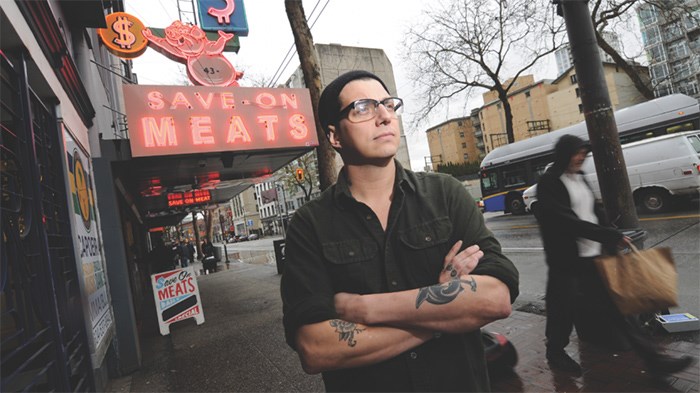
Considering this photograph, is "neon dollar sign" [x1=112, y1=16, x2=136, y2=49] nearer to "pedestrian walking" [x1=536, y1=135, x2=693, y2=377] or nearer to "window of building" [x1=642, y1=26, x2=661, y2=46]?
"pedestrian walking" [x1=536, y1=135, x2=693, y2=377]

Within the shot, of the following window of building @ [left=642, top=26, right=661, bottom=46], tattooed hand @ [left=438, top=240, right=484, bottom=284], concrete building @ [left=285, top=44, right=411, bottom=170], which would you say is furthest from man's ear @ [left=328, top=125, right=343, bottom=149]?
window of building @ [left=642, top=26, right=661, bottom=46]

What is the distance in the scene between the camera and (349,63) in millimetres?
52562

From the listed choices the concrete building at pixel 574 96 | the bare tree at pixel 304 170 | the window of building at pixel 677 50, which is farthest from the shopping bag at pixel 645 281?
the window of building at pixel 677 50

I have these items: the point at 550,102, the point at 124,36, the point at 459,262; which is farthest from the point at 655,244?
the point at 550,102

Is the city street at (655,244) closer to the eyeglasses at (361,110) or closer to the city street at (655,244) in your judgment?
the city street at (655,244)

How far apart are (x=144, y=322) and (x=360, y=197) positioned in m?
8.89

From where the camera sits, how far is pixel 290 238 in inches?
64.4

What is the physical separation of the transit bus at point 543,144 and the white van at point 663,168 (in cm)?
121

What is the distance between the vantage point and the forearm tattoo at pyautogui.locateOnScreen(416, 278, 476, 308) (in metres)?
1.42

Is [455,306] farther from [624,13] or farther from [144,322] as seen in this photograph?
[624,13]

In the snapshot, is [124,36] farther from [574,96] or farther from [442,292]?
[574,96]

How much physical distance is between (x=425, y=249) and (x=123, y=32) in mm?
7559

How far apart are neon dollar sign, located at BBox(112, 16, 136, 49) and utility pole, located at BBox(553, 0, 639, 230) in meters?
7.03

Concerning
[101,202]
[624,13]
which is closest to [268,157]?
[101,202]
